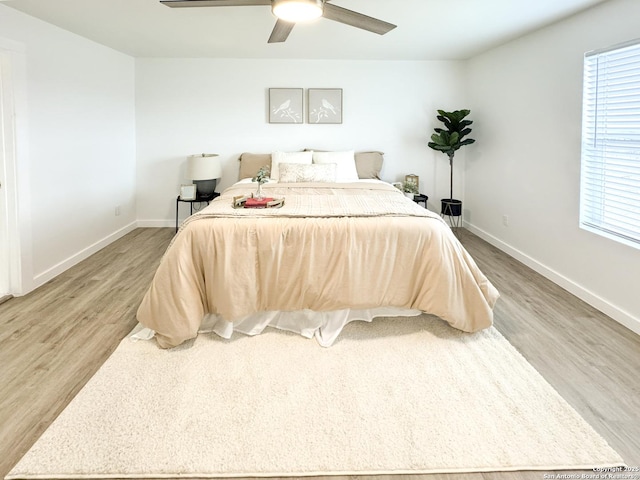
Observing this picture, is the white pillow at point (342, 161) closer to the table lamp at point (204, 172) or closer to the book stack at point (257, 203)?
the table lamp at point (204, 172)

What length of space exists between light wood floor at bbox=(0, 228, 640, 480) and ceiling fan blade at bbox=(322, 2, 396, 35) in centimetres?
218

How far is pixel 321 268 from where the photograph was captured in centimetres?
258

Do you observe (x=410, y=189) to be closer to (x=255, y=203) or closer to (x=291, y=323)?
(x=255, y=203)

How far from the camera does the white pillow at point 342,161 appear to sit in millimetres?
4828

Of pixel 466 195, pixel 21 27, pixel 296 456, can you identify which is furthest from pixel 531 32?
pixel 21 27

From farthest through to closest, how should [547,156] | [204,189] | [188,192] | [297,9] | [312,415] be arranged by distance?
1. [204,189]
2. [188,192]
3. [547,156]
4. [297,9]
5. [312,415]

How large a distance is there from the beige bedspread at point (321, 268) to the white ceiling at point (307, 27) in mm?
1842

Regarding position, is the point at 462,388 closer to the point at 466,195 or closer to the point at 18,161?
the point at 18,161

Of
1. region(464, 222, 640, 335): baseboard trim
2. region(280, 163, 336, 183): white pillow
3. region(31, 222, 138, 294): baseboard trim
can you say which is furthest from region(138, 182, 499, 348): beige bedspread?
region(280, 163, 336, 183): white pillow

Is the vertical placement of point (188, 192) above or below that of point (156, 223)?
above

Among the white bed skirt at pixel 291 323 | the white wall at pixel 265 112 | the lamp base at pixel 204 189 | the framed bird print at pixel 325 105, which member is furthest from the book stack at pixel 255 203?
the framed bird print at pixel 325 105

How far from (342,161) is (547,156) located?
2185 millimetres

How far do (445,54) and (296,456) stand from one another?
4.99 meters

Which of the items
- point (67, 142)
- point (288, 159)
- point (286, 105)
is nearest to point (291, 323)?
point (288, 159)
